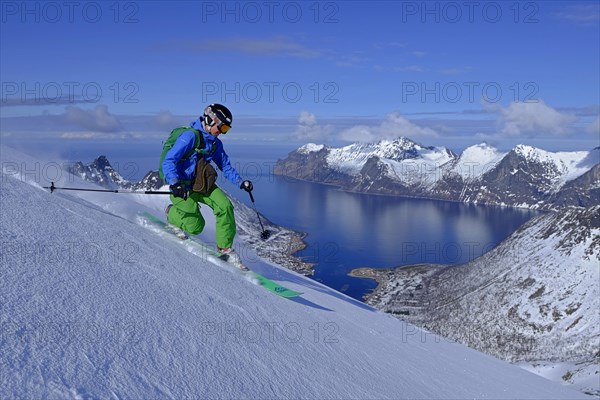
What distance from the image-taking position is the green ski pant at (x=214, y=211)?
Result: 11844mm

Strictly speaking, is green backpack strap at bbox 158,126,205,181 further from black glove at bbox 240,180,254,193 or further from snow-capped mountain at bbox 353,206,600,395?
snow-capped mountain at bbox 353,206,600,395

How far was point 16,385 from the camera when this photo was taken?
3.75 metres

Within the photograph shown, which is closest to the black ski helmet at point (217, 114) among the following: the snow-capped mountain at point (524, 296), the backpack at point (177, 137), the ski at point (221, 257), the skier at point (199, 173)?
the skier at point (199, 173)

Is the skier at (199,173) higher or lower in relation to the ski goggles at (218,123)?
lower

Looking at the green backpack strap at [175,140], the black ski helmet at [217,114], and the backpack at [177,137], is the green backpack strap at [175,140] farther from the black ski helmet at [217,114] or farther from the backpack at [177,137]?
the black ski helmet at [217,114]

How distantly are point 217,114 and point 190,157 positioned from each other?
51.5 inches

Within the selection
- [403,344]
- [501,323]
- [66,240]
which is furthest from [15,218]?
[501,323]

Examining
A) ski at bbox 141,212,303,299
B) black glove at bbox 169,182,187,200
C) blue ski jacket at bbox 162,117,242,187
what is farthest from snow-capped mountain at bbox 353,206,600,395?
black glove at bbox 169,182,187,200

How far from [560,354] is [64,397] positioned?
A: 120657mm

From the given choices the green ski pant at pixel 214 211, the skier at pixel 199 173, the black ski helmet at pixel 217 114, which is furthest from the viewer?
the green ski pant at pixel 214 211

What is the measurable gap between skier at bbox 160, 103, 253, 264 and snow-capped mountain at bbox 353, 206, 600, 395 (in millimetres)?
90288

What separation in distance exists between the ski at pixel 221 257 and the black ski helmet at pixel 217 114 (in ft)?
10.2

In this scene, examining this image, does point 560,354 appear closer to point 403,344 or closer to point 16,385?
point 403,344

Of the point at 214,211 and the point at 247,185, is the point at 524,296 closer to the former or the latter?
the point at 247,185
